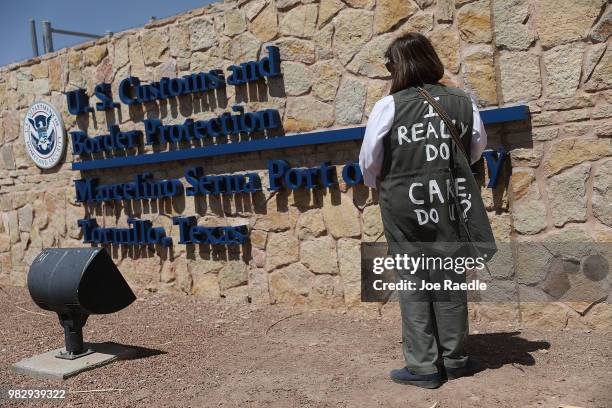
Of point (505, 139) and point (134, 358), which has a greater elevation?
point (505, 139)

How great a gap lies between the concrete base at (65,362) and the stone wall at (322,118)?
1764mm

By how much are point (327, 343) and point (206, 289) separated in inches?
87.1

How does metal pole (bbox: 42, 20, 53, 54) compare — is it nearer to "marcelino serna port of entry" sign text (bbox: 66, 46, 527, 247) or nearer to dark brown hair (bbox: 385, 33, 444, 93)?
"marcelino serna port of entry" sign text (bbox: 66, 46, 527, 247)

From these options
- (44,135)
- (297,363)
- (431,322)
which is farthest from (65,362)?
(44,135)

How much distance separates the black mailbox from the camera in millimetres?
4723

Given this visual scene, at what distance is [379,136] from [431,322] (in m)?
1.08

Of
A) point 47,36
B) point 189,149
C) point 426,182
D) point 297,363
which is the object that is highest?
point 47,36

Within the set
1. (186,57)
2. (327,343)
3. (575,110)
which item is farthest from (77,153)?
(575,110)

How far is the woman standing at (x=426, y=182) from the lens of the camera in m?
3.77

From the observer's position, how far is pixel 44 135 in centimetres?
847

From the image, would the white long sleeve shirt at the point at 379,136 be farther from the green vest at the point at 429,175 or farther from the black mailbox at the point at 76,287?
the black mailbox at the point at 76,287

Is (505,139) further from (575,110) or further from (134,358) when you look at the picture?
(134,358)

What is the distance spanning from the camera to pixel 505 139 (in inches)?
201

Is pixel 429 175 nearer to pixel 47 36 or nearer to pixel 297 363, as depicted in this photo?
pixel 297 363
